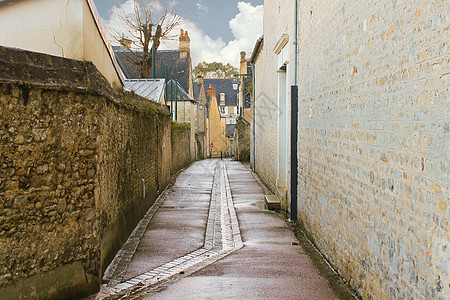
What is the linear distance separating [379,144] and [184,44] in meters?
38.0

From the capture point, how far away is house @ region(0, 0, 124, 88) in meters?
5.55

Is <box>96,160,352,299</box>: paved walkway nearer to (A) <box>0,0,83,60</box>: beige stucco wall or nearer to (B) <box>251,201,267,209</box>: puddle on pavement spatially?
(B) <box>251,201,267,209</box>: puddle on pavement

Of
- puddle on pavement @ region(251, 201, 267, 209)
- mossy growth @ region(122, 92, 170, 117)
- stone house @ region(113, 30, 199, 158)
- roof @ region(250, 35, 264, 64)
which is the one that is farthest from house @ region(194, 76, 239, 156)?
mossy growth @ region(122, 92, 170, 117)

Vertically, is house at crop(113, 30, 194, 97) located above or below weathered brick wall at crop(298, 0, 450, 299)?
above

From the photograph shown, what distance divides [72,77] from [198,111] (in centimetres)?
3592

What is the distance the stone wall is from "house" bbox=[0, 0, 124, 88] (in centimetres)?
43

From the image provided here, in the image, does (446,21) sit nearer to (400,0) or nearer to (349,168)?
(400,0)

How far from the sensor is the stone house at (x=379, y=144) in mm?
3219

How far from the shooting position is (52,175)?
489cm

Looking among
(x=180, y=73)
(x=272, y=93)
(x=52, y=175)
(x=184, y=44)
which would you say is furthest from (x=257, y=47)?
(x=184, y=44)

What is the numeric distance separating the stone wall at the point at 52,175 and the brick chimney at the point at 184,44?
34.9m

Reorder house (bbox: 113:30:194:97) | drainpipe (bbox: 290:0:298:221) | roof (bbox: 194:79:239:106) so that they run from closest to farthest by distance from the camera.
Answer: drainpipe (bbox: 290:0:298:221) → house (bbox: 113:30:194:97) → roof (bbox: 194:79:239:106)

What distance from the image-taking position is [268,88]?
1573cm

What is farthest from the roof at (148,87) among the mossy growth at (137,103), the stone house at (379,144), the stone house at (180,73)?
the stone house at (180,73)
